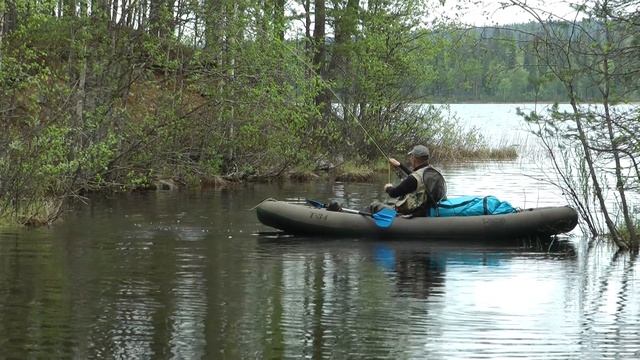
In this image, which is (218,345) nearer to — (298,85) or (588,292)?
(588,292)

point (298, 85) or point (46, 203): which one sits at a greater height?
point (298, 85)

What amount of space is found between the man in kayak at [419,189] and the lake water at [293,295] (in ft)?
1.80

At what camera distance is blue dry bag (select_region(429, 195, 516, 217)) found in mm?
14469

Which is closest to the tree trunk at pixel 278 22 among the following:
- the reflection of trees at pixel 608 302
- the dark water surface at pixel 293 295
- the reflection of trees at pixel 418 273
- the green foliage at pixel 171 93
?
the green foliage at pixel 171 93

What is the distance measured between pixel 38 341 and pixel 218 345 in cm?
127

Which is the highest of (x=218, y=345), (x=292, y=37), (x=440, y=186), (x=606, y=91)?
(x=292, y=37)

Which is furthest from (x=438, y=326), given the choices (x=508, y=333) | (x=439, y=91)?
(x=439, y=91)

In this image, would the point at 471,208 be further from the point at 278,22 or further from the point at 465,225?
the point at 278,22

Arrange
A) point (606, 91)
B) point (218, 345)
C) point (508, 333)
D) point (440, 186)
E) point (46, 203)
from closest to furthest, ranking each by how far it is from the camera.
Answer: point (218, 345) < point (508, 333) < point (606, 91) < point (440, 186) < point (46, 203)

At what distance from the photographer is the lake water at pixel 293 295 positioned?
8055mm

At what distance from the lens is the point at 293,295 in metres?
→ 10.3

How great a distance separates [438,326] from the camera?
29.1 ft

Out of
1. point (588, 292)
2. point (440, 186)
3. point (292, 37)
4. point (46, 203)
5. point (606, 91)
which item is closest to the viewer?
point (588, 292)

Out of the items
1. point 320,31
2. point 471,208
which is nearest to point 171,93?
point 471,208
